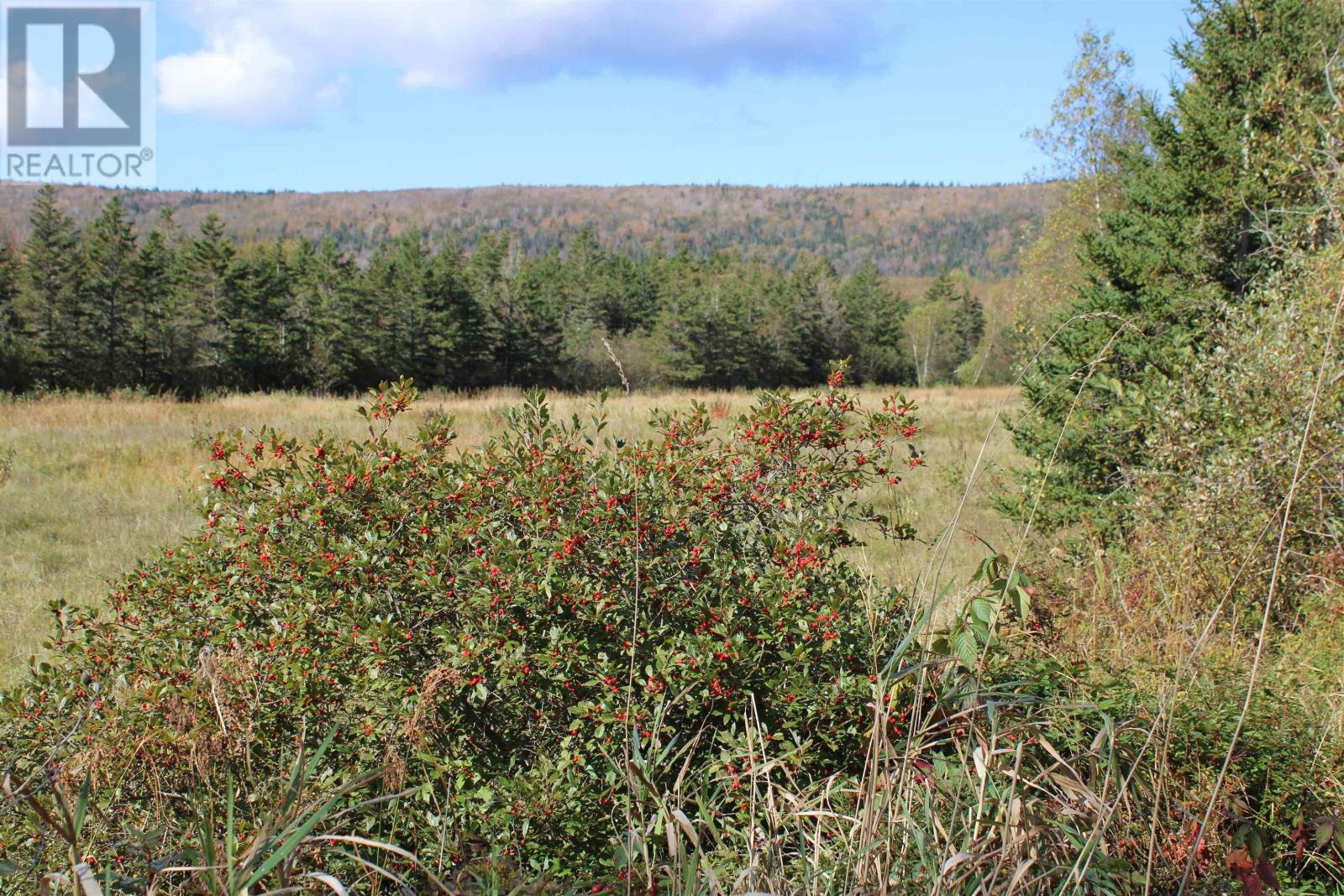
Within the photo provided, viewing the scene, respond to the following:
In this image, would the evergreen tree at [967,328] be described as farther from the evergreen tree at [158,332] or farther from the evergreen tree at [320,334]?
the evergreen tree at [158,332]

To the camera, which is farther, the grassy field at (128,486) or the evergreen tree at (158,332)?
the evergreen tree at (158,332)

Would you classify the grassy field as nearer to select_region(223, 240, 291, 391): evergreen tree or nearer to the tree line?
the tree line

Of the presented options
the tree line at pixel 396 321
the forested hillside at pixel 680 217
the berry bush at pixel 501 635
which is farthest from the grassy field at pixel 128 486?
the forested hillside at pixel 680 217

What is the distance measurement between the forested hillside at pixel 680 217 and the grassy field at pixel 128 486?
128224 mm

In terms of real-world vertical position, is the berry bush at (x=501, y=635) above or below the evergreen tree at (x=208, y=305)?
below

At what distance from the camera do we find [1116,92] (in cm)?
1994

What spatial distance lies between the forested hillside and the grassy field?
128 metres

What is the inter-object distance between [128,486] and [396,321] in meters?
31.5

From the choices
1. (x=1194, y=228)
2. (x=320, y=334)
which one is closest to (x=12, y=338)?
(x=320, y=334)

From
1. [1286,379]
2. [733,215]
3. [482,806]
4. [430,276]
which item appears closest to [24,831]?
[482,806]

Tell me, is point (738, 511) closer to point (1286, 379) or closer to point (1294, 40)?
point (1286, 379)

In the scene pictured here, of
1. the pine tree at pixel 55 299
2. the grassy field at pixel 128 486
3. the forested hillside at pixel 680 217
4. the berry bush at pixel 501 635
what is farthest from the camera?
the forested hillside at pixel 680 217

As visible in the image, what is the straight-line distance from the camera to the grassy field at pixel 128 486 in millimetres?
6492

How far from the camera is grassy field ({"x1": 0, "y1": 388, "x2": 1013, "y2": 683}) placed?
649cm
